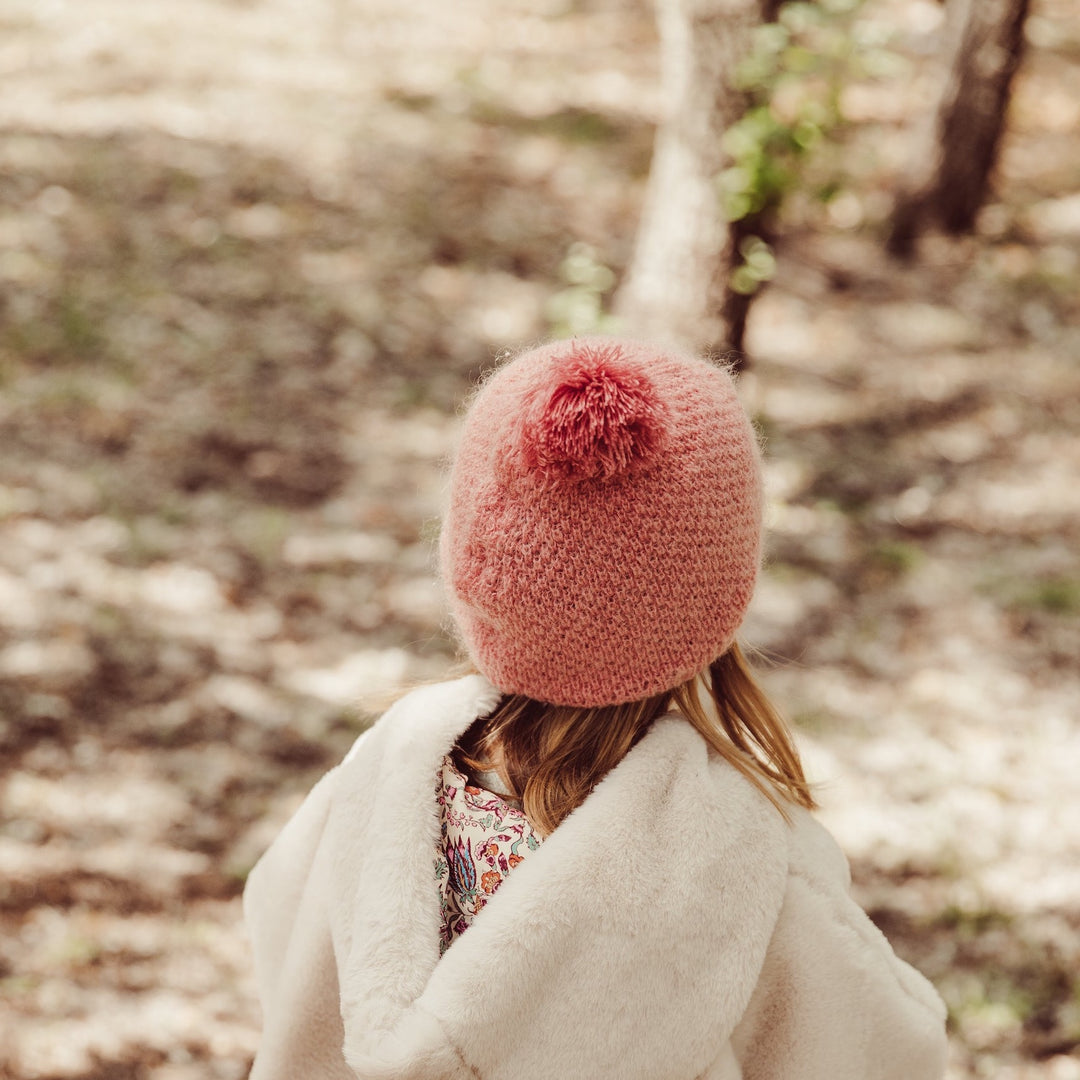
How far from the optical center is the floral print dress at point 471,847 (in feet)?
5.30

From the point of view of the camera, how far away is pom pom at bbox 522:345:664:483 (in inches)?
54.7

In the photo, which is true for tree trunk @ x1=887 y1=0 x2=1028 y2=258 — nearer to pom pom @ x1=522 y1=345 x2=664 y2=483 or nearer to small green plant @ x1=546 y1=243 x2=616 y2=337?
small green plant @ x1=546 y1=243 x2=616 y2=337

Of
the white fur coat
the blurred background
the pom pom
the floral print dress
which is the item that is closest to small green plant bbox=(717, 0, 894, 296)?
the blurred background

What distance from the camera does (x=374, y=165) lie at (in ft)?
23.3

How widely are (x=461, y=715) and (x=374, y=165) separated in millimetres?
6136

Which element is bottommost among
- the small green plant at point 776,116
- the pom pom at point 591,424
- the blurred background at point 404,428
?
the blurred background at point 404,428

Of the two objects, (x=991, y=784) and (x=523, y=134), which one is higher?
(x=523, y=134)

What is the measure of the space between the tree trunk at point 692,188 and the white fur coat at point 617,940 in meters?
2.96

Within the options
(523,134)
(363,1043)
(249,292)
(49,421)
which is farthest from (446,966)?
(523,134)

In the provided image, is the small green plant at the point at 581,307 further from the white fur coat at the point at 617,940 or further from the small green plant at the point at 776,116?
the white fur coat at the point at 617,940

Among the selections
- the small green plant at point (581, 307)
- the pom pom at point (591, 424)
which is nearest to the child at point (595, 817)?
the pom pom at point (591, 424)

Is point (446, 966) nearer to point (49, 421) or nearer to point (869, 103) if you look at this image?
point (49, 421)

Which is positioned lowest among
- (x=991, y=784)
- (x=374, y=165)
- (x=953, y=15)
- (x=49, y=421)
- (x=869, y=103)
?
(x=991, y=784)

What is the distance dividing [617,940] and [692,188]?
3.39 metres
